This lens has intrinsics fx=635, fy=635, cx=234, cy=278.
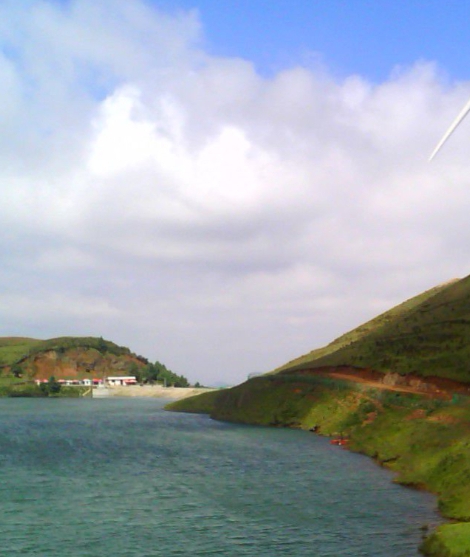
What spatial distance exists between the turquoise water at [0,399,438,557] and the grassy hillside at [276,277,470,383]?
29.5 meters

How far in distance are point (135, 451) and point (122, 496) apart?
3009cm

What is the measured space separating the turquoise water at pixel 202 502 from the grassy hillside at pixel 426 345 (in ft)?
96.6

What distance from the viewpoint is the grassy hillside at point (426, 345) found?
354 ft

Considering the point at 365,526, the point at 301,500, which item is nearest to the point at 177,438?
the point at 301,500

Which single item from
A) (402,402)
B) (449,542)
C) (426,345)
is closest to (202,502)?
(449,542)

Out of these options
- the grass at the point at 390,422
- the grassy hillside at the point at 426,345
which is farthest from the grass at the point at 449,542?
the grassy hillside at the point at 426,345

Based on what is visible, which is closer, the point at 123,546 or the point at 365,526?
the point at 123,546

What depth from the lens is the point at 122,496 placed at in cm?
5528

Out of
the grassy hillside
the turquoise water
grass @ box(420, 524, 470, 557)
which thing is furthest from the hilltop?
the turquoise water

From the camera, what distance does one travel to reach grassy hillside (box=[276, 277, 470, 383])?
354 ft

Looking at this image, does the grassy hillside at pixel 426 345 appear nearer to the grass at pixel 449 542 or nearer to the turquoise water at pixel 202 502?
the turquoise water at pixel 202 502

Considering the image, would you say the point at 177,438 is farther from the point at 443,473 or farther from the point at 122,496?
the point at 443,473

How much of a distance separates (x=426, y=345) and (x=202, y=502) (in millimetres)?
76473

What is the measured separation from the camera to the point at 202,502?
5275cm
